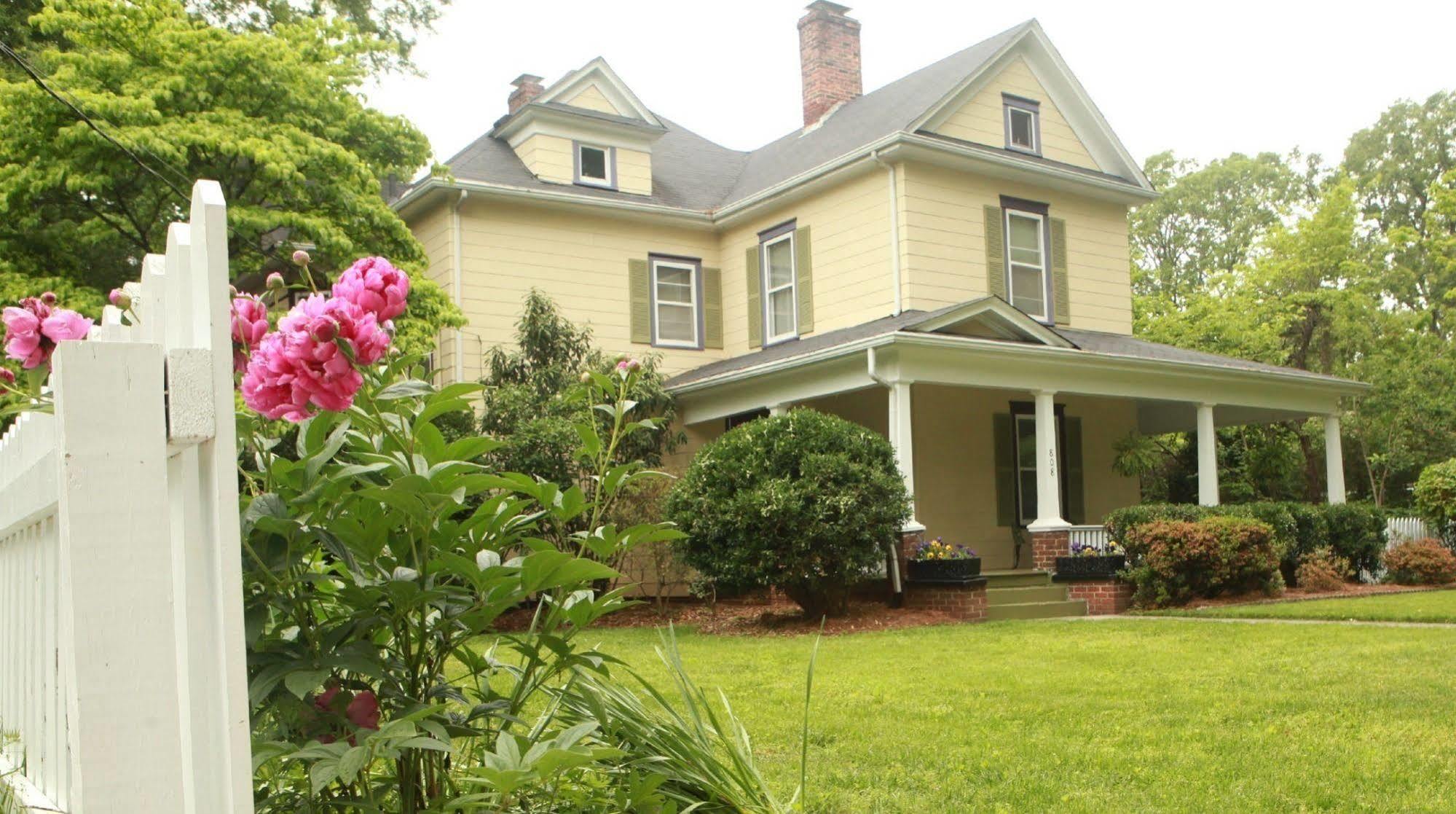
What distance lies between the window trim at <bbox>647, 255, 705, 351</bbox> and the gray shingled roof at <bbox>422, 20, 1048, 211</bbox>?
782 mm

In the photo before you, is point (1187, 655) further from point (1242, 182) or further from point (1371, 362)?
point (1242, 182)

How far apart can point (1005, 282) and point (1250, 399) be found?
12.4 feet

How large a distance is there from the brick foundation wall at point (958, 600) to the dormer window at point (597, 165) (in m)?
7.88

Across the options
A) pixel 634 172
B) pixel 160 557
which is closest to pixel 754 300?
pixel 634 172

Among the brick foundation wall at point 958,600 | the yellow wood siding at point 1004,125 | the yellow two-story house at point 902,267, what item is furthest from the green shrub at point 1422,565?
the brick foundation wall at point 958,600

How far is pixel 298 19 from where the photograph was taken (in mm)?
18328

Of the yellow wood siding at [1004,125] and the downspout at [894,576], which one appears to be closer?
the downspout at [894,576]

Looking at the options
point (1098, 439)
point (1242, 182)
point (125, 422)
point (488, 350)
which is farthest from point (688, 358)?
point (1242, 182)

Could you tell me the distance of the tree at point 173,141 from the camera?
12367 millimetres

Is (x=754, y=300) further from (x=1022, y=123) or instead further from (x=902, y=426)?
(x=902, y=426)

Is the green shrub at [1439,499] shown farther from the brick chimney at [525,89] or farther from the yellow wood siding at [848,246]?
the brick chimney at [525,89]

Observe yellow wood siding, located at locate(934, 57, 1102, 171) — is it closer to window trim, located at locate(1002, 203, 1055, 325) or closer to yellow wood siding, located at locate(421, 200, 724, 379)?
window trim, located at locate(1002, 203, 1055, 325)

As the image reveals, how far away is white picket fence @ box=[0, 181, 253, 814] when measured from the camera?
1.77 m

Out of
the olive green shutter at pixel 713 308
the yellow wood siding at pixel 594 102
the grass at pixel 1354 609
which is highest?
the yellow wood siding at pixel 594 102
